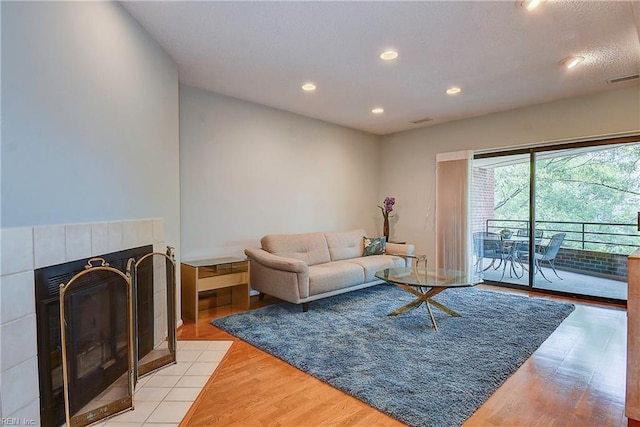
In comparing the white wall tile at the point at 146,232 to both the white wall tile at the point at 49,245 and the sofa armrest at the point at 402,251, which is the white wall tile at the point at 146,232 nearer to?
the white wall tile at the point at 49,245

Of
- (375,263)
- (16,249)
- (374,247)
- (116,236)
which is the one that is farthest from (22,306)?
(374,247)

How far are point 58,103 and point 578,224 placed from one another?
5497 millimetres

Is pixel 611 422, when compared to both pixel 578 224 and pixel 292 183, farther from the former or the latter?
pixel 292 183

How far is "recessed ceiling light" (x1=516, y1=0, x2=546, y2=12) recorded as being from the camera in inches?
85.9

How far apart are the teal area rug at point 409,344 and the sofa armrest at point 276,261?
0.49 meters

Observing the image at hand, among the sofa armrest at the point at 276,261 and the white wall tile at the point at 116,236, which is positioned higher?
the white wall tile at the point at 116,236

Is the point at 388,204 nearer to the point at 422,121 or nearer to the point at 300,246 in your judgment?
the point at 422,121

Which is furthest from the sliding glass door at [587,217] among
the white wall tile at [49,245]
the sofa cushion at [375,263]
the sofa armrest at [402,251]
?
the white wall tile at [49,245]

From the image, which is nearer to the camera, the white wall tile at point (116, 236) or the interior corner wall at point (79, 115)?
the interior corner wall at point (79, 115)

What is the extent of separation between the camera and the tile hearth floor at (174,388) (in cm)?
179

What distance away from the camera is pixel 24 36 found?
4.91 ft

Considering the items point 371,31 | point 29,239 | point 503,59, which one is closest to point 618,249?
point 503,59

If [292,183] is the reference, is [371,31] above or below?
above

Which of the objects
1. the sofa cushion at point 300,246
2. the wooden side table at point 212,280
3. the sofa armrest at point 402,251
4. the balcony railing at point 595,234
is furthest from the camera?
the sofa armrest at point 402,251
